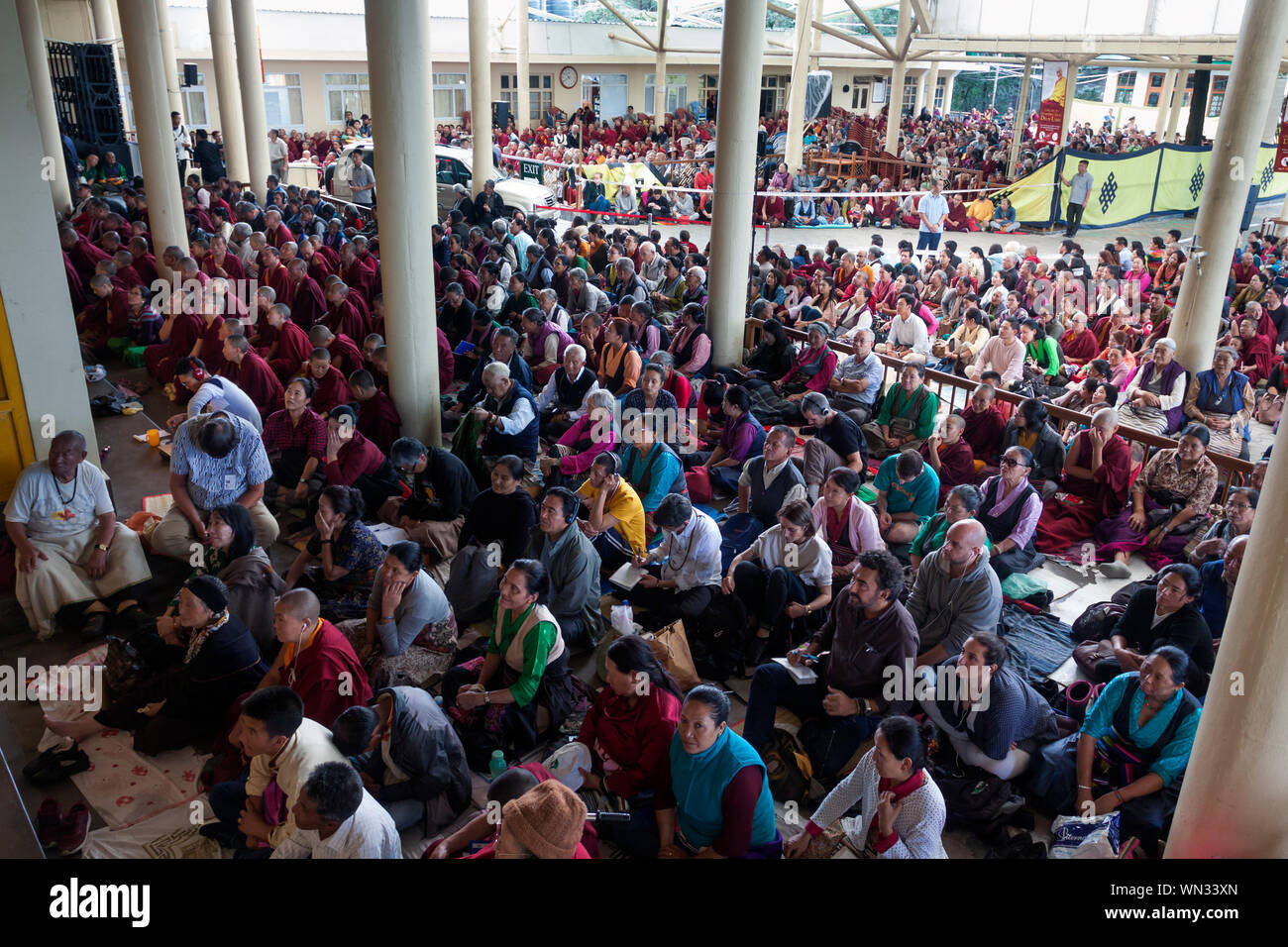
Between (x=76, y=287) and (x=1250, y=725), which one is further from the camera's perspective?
(x=76, y=287)

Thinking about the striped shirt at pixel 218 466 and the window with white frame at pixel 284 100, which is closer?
the striped shirt at pixel 218 466

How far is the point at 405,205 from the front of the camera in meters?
7.57

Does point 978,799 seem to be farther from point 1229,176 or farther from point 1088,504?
point 1229,176

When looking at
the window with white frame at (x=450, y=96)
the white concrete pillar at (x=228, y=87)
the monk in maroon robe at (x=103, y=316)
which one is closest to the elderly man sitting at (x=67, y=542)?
the monk in maroon robe at (x=103, y=316)

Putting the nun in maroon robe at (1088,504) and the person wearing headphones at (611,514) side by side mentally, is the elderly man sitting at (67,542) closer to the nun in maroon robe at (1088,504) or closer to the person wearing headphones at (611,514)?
the person wearing headphones at (611,514)

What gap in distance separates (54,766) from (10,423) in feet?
8.37

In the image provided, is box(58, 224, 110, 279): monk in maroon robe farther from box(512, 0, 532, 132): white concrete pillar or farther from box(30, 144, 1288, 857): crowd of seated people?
box(512, 0, 532, 132): white concrete pillar

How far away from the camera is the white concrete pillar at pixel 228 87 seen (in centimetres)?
1769

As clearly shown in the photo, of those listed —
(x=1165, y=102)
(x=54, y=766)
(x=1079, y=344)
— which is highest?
(x=1165, y=102)

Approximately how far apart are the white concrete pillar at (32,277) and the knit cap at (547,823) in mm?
4626

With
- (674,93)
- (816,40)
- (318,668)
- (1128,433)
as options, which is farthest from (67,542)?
(674,93)

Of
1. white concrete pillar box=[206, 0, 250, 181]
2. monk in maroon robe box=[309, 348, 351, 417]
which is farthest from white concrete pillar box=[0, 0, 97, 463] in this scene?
white concrete pillar box=[206, 0, 250, 181]

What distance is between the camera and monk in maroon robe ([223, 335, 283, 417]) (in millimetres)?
7973

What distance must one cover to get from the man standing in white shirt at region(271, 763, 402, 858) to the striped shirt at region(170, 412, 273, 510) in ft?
10.4
